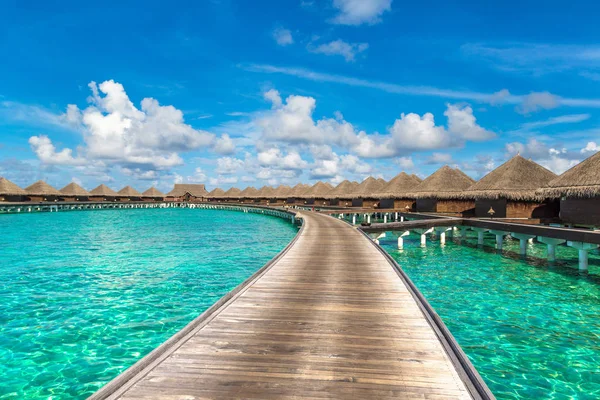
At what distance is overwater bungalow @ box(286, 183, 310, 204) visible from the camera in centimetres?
7631

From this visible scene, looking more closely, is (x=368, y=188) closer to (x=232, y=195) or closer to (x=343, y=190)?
(x=343, y=190)

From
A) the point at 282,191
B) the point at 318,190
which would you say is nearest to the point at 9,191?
the point at 282,191

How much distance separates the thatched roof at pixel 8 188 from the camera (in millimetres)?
62031

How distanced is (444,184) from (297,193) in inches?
1735

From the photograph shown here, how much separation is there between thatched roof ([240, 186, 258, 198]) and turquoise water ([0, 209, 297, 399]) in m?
66.3

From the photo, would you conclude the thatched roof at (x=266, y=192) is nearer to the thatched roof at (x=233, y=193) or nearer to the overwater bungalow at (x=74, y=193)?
the thatched roof at (x=233, y=193)

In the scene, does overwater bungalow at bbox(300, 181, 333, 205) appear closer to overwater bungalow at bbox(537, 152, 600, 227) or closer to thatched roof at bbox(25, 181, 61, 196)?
overwater bungalow at bbox(537, 152, 600, 227)

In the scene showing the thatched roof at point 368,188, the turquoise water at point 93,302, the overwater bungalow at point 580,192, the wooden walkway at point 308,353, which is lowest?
the turquoise water at point 93,302

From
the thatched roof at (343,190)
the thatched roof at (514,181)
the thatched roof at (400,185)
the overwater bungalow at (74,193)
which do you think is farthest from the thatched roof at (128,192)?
the thatched roof at (514,181)

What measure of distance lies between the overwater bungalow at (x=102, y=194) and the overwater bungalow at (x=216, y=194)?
82.3ft

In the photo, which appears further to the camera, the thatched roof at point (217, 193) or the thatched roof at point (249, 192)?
the thatched roof at point (217, 193)

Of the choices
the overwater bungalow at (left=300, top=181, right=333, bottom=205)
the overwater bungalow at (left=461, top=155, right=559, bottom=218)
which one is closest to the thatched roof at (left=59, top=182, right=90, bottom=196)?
the overwater bungalow at (left=300, top=181, right=333, bottom=205)

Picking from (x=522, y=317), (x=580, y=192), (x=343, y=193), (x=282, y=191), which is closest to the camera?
(x=522, y=317)

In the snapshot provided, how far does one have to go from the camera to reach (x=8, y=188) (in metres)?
63.0
